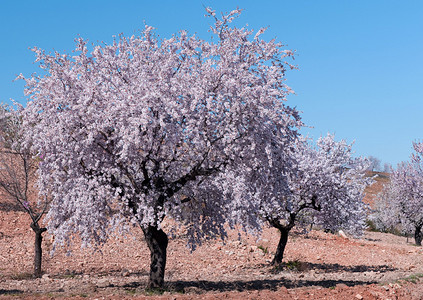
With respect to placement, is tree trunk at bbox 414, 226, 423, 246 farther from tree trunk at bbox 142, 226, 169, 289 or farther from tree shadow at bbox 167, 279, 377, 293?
tree trunk at bbox 142, 226, 169, 289

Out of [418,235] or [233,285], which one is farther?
[418,235]

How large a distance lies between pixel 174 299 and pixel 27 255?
15828mm

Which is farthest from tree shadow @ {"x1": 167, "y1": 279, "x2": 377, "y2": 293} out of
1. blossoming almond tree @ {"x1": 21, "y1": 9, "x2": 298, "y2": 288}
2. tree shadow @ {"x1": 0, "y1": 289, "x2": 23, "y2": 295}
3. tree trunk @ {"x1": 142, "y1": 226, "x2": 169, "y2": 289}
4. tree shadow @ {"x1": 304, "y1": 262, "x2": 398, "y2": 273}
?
tree shadow @ {"x1": 304, "y1": 262, "x2": 398, "y2": 273}

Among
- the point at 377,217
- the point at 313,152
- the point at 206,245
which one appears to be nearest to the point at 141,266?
the point at 206,245

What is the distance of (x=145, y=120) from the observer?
40.0 feet

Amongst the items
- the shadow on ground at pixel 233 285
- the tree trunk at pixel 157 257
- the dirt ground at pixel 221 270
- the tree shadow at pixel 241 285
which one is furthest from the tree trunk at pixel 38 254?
the tree trunk at pixel 157 257

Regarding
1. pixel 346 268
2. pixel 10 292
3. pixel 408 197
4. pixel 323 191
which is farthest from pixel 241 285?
pixel 408 197

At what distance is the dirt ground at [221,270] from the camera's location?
1568cm

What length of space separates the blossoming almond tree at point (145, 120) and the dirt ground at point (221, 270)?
189 cm

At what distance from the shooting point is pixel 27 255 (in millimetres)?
26172

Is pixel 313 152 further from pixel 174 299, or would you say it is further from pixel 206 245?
pixel 174 299

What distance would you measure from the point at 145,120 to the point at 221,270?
1361 centimetres

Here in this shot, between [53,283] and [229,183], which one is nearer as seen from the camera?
[229,183]

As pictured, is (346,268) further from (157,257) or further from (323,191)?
(157,257)
